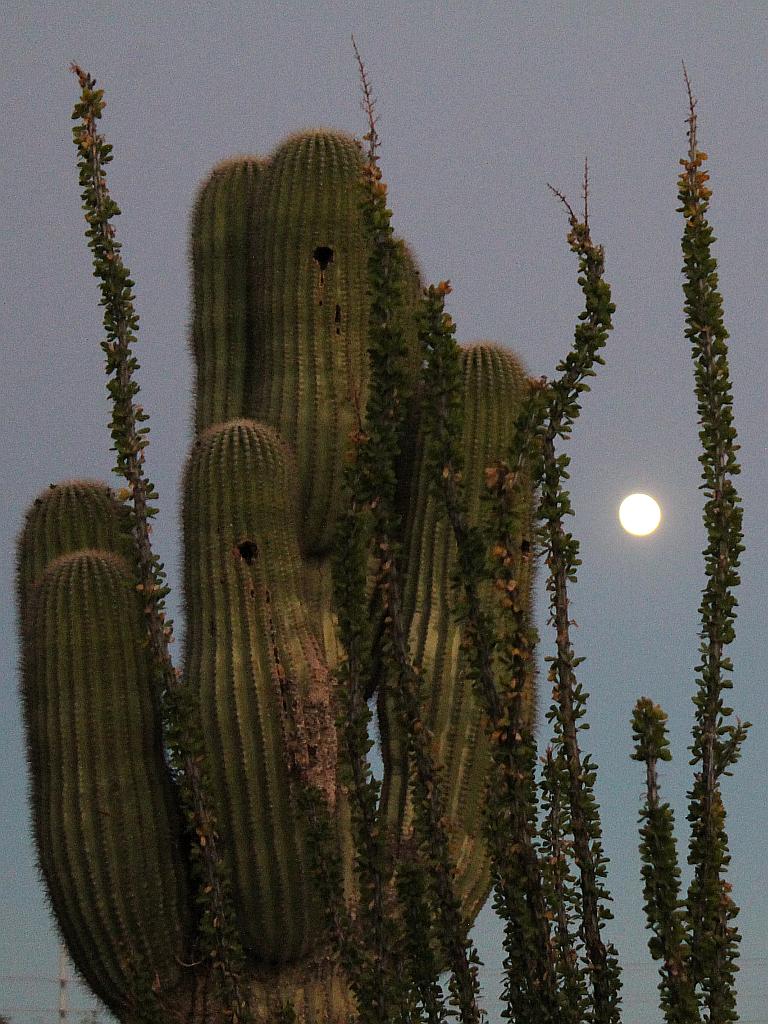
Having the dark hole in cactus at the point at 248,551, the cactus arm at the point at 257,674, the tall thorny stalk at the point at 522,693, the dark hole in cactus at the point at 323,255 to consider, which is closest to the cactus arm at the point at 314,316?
the dark hole in cactus at the point at 323,255

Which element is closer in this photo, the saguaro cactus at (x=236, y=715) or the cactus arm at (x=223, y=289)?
the saguaro cactus at (x=236, y=715)

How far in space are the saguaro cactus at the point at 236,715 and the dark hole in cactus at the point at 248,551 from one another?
1 centimetres

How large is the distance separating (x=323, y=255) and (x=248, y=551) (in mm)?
2332

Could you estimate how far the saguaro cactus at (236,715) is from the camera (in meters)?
9.67

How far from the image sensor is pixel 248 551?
32.9 feet

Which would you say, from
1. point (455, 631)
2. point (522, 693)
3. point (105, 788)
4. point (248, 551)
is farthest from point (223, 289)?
point (522, 693)

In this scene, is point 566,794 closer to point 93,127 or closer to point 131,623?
point 131,623

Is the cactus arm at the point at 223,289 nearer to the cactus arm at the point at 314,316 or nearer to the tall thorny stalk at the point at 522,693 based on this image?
the cactus arm at the point at 314,316

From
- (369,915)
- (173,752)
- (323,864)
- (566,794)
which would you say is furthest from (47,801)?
(566,794)

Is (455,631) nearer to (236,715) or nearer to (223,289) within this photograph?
(236,715)

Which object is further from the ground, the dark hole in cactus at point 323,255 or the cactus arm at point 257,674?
the dark hole in cactus at point 323,255

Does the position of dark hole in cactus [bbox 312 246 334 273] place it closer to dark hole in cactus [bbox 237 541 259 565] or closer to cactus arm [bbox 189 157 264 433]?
cactus arm [bbox 189 157 264 433]

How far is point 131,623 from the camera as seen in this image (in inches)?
388

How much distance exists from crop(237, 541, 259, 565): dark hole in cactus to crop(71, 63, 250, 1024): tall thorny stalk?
66cm
